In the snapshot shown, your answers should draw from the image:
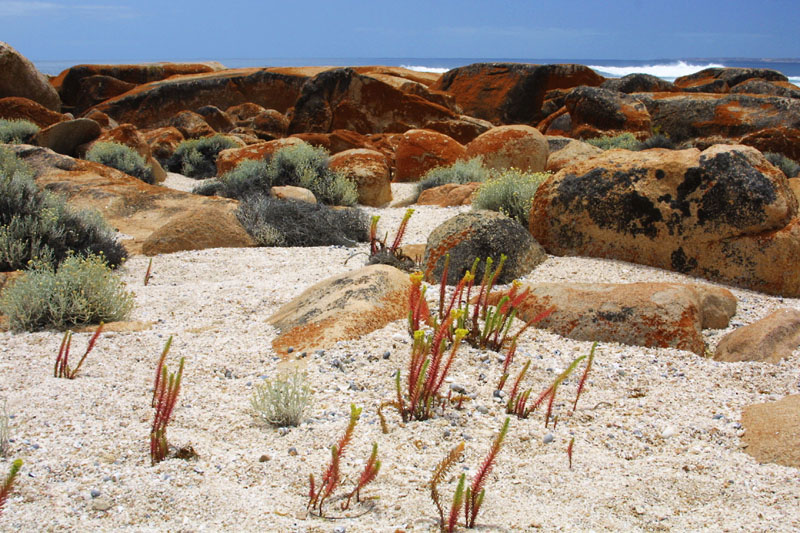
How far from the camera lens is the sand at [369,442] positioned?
7.32 feet

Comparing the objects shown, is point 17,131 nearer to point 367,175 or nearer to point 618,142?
point 367,175

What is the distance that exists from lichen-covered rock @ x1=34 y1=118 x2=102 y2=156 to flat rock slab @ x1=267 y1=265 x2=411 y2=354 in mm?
11768

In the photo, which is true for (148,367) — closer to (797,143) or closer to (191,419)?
(191,419)

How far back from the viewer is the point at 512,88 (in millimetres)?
23156

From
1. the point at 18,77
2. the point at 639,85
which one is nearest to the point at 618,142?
the point at 639,85

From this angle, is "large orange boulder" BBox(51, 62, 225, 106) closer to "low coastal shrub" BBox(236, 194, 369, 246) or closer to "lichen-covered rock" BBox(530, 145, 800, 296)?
"low coastal shrub" BBox(236, 194, 369, 246)

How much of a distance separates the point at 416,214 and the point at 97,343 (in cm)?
596

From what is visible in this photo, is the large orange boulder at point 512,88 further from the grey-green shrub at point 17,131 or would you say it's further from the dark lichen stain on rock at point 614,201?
the dark lichen stain on rock at point 614,201

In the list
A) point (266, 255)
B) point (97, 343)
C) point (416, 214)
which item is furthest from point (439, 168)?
point (97, 343)

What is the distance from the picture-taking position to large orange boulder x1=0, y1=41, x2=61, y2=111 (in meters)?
21.4

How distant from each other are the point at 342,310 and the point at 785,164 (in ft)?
40.4

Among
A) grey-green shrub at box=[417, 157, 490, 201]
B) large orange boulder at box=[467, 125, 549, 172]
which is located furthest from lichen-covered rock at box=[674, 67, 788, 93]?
grey-green shrub at box=[417, 157, 490, 201]

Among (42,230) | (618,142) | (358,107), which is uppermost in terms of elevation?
(358,107)

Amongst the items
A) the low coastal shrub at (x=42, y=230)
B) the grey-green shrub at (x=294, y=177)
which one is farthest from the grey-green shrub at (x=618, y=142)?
the low coastal shrub at (x=42, y=230)
